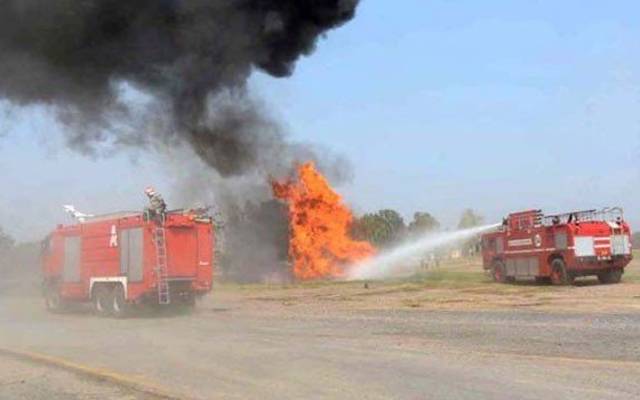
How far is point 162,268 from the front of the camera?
21484mm

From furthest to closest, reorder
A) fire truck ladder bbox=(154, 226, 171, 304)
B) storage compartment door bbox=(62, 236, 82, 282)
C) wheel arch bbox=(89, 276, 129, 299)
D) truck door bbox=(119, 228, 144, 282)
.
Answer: storage compartment door bbox=(62, 236, 82, 282), wheel arch bbox=(89, 276, 129, 299), truck door bbox=(119, 228, 144, 282), fire truck ladder bbox=(154, 226, 171, 304)

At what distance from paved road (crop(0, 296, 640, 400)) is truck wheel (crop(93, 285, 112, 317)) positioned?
2.12m

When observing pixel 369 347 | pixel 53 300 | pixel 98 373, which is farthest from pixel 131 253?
pixel 98 373

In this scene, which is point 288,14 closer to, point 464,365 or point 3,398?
point 464,365

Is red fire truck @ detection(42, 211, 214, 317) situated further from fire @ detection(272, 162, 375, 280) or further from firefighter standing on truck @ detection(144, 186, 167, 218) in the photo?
fire @ detection(272, 162, 375, 280)

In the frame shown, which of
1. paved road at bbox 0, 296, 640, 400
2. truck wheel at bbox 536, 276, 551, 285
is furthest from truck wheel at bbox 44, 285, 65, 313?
truck wheel at bbox 536, 276, 551, 285

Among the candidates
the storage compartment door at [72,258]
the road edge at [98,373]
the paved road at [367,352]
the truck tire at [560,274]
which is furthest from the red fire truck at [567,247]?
the road edge at [98,373]

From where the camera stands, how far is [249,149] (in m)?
30.8

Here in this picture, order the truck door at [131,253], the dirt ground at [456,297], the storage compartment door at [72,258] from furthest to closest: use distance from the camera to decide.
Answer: the storage compartment door at [72,258] → the truck door at [131,253] → the dirt ground at [456,297]

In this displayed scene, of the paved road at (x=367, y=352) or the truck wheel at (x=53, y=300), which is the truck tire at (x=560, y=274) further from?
the truck wheel at (x=53, y=300)

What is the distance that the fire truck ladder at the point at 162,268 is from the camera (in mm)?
21391

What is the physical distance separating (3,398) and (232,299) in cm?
2051

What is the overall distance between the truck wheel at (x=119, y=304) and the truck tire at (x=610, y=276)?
1677 cm

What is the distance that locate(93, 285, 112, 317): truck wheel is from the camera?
2291 centimetres
